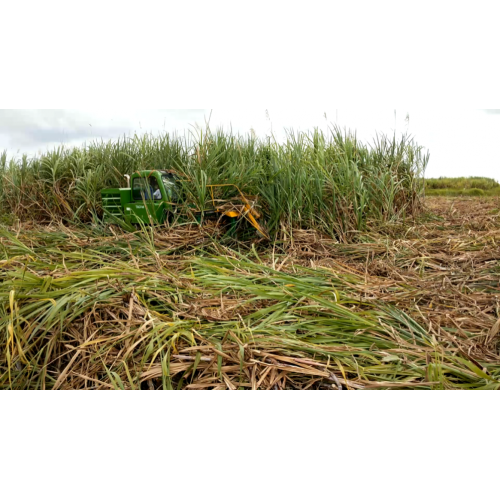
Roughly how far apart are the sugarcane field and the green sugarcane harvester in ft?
0.07

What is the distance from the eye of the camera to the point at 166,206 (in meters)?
3.93

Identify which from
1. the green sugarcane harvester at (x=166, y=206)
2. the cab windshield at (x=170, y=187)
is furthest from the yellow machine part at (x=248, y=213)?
the cab windshield at (x=170, y=187)

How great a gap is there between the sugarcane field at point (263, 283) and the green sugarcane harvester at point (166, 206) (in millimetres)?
21

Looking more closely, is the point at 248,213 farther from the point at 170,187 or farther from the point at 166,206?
the point at 170,187

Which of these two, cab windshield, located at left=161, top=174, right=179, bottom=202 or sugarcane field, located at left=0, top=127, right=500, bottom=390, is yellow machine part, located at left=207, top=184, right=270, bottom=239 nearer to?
sugarcane field, located at left=0, top=127, right=500, bottom=390

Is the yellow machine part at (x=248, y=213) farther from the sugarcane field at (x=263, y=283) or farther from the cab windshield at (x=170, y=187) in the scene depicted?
the cab windshield at (x=170, y=187)

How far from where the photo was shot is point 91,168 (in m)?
6.05

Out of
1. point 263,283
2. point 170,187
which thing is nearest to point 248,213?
point 170,187

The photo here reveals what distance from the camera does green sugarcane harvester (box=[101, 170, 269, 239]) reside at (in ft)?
12.2

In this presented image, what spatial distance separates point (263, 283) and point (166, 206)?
1653 millimetres

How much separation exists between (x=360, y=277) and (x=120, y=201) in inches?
112

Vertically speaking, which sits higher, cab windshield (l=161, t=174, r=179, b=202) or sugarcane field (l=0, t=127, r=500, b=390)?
cab windshield (l=161, t=174, r=179, b=202)

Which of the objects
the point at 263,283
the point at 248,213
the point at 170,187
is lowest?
the point at 263,283

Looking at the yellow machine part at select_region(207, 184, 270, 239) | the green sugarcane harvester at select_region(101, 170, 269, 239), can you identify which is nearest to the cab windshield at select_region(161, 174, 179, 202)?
the green sugarcane harvester at select_region(101, 170, 269, 239)
